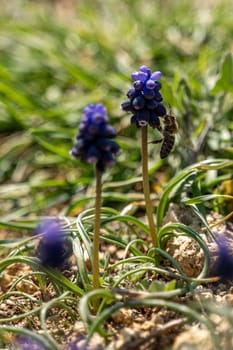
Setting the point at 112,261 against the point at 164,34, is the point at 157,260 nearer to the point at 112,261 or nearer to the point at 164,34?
the point at 112,261

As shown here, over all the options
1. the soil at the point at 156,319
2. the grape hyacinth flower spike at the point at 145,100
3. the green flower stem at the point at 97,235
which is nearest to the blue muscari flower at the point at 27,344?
the soil at the point at 156,319

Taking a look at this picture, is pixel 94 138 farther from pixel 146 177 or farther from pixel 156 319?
pixel 156 319

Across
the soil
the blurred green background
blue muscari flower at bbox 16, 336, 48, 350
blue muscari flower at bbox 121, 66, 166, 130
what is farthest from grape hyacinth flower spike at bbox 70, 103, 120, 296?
the blurred green background

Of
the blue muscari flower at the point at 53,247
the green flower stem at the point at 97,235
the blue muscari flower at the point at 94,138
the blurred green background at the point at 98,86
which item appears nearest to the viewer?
the blue muscari flower at the point at 94,138

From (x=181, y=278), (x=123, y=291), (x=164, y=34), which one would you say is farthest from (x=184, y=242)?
(x=164, y=34)

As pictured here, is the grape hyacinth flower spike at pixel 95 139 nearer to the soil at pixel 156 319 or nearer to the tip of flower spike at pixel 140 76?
the tip of flower spike at pixel 140 76

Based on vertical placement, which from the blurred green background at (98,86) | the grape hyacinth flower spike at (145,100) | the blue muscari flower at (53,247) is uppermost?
the blurred green background at (98,86)

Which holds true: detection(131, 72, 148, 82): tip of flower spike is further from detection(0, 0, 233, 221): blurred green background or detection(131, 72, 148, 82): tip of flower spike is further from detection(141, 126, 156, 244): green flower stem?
→ detection(0, 0, 233, 221): blurred green background
